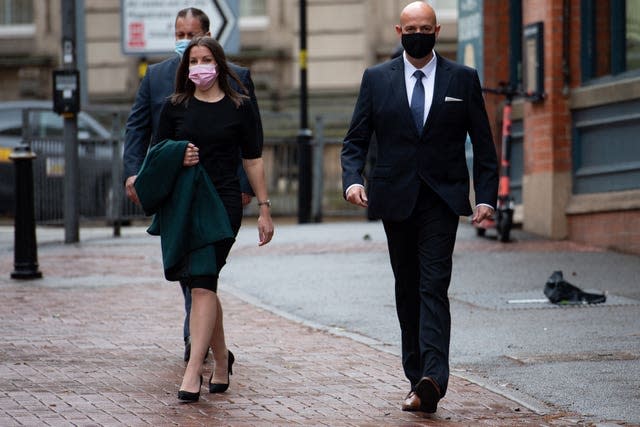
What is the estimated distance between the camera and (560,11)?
50.5 feet

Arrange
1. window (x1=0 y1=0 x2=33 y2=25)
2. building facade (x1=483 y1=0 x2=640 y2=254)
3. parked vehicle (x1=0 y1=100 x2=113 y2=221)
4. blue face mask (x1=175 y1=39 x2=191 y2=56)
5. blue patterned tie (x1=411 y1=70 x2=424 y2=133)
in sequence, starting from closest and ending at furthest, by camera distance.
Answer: blue patterned tie (x1=411 y1=70 x2=424 y2=133) < blue face mask (x1=175 y1=39 x2=191 y2=56) < building facade (x1=483 y1=0 x2=640 y2=254) < parked vehicle (x1=0 y1=100 x2=113 y2=221) < window (x1=0 y1=0 x2=33 y2=25)

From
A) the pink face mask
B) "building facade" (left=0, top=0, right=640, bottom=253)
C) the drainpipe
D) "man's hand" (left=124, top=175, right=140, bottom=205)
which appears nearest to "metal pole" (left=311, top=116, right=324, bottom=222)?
"building facade" (left=0, top=0, right=640, bottom=253)

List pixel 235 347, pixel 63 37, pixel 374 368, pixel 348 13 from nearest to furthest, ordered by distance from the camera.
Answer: pixel 374 368 < pixel 235 347 < pixel 63 37 < pixel 348 13

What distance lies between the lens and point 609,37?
14.9m

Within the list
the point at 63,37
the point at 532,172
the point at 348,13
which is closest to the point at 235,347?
the point at 532,172

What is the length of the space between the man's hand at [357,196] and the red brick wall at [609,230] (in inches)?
281

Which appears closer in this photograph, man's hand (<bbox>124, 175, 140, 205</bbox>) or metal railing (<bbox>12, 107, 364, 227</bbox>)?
man's hand (<bbox>124, 175, 140, 205</bbox>)

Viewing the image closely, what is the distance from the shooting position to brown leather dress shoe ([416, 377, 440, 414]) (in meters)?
6.94

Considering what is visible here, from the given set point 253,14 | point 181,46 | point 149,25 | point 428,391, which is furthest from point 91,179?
point 253,14

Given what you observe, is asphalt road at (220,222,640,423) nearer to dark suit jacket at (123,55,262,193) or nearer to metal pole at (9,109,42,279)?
metal pole at (9,109,42,279)

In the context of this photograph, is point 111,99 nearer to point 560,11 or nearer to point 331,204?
point 331,204

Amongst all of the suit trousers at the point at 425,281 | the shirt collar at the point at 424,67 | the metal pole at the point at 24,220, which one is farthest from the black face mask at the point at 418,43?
the metal pole at the point at 24,220

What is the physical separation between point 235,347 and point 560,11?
7.30 metres

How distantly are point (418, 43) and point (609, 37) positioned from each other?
8.22 meters
